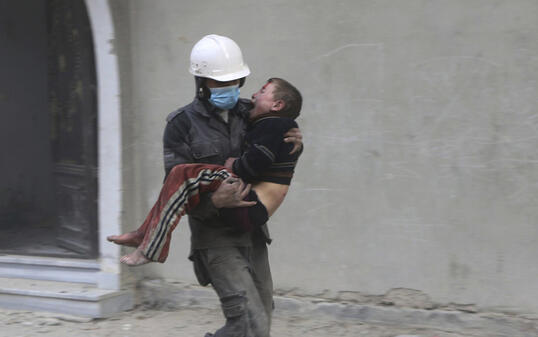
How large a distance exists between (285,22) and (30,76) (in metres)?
3.49

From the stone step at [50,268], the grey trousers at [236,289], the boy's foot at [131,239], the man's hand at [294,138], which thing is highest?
the man's hand at [294,138]

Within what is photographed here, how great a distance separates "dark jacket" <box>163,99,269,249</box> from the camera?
2826mm

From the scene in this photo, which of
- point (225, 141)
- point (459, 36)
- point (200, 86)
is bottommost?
point (225, 141)

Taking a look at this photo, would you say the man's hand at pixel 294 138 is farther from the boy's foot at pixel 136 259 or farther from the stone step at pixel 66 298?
the stone step at pixel 66 298

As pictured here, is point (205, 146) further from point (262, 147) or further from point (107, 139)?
point (107, 139)

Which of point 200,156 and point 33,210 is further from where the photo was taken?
point 33,210

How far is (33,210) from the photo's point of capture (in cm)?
677

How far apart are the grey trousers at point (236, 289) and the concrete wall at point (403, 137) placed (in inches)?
58.1

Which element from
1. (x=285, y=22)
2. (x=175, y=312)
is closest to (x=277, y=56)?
(x=285, y=22)

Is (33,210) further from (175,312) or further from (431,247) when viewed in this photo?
(431,247)

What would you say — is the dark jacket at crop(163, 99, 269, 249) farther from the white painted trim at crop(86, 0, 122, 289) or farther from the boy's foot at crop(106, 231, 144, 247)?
the white painted trim at crop(86, 0, 122, 289)

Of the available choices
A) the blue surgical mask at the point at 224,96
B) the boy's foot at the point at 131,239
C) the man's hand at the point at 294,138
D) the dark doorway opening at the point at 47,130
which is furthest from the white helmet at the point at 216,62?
the dark doorway opening at the point at 47,130

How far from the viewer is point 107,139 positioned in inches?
190

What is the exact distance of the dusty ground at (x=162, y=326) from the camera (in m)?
4.26
